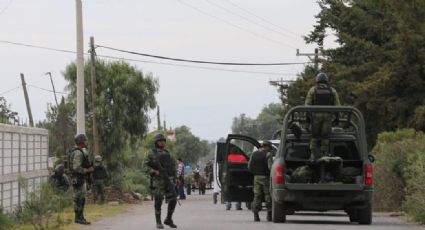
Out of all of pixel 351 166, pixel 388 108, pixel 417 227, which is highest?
pixel 388 108

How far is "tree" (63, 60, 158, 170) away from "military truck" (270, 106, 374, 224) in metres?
24.8

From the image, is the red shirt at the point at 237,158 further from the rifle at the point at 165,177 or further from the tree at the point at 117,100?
the tree at the point at 117,100

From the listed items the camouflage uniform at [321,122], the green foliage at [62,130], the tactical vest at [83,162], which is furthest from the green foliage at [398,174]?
the green foliage at [62,130]

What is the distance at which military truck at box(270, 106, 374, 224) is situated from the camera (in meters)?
18.5

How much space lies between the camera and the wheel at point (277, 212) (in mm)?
18859

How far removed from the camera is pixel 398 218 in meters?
21.7

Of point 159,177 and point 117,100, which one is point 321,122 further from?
point 117,100

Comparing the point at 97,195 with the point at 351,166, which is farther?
the point at 97,195

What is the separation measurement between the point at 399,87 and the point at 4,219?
75.9 ft

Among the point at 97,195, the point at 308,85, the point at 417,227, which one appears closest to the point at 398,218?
the point at 417,227

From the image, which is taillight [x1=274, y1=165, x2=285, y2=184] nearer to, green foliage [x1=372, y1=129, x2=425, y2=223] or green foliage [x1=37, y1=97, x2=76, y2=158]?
green foliage [x1=372, y1=129, x2=425, y2=223]

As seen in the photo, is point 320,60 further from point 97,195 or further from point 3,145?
point 3,145

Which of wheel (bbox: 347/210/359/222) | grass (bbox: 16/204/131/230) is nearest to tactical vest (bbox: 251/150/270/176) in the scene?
wheel (bbox: 347/210/359/222)

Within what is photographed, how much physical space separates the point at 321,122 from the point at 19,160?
23.9 ft
